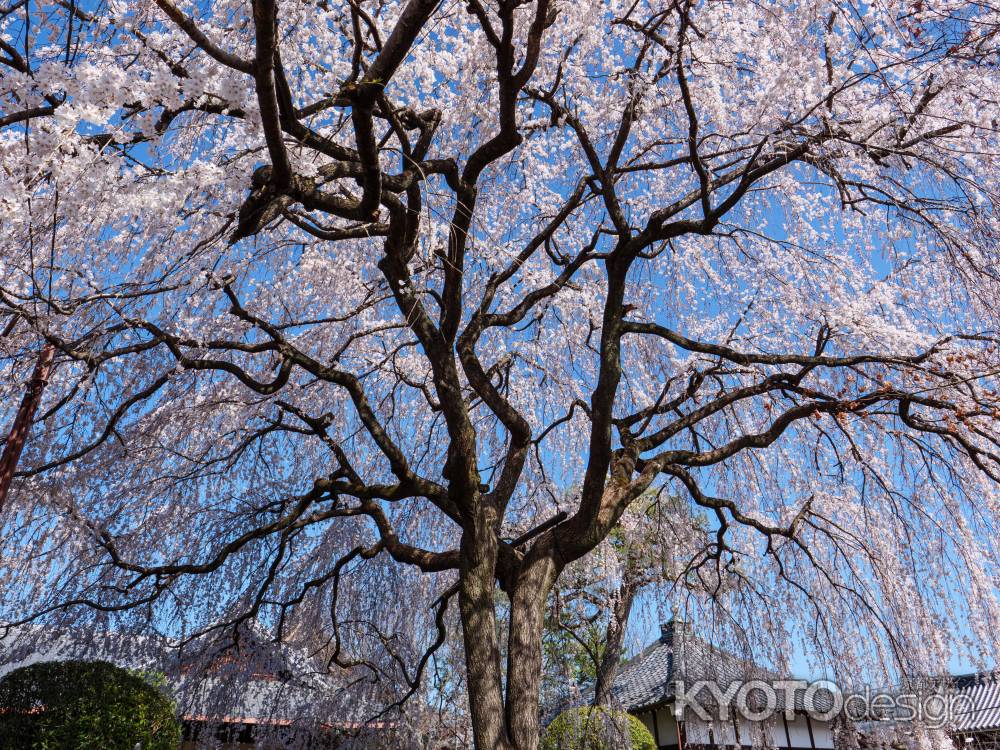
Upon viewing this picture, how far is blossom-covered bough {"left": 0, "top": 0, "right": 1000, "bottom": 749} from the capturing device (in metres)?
3.84

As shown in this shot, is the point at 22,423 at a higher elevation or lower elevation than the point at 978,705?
higher

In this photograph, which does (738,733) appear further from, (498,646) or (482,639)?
(482,639)

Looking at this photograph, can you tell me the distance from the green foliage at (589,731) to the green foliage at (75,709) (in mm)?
3680

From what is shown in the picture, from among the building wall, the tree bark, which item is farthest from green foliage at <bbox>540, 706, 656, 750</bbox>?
the tree bark

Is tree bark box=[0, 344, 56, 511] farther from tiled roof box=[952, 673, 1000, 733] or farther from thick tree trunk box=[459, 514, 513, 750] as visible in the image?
tiled roof box=[952, 673, 1000, 733]

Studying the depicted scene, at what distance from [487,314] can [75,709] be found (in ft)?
12.2

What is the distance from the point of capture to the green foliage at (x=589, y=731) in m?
7.11

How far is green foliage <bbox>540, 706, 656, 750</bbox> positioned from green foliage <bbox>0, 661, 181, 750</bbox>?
368 cm

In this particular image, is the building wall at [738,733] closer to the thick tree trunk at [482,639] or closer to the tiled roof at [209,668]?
the tiled roof at [209,668]

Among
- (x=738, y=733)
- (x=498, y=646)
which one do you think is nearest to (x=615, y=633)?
(x=738, y=733)

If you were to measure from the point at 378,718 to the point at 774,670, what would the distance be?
3486 mm

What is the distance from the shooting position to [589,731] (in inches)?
283

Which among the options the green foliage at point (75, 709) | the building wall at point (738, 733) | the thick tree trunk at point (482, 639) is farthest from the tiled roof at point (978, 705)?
the green foliage at point (75, 709)

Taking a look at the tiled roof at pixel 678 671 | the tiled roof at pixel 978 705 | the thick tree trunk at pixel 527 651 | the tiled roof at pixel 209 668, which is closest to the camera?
the thick tree trunk at pixel 527 651
